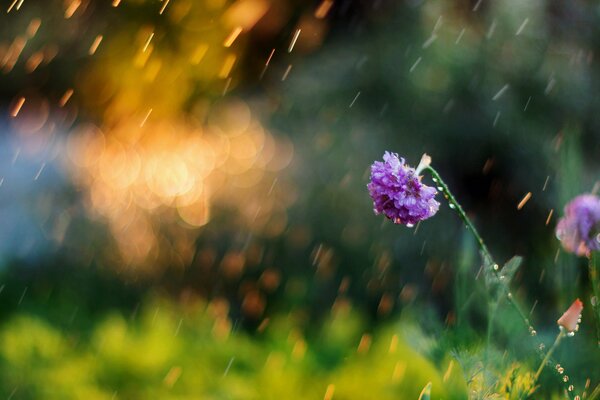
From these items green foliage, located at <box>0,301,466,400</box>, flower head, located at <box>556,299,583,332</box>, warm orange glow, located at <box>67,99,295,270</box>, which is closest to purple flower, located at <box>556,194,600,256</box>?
flower head, located at <box>556,299,583,332</box>

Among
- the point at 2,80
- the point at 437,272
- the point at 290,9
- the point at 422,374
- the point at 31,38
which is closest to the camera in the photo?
the point at 422,374

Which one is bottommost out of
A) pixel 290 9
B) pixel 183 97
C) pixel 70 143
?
pixel 70 143

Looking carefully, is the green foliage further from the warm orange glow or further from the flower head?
the warm orange glow

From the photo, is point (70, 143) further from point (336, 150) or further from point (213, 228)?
point (336, 150)

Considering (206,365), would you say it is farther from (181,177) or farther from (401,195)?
(181,177)

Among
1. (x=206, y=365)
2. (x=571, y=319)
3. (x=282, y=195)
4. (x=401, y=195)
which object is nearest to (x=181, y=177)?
(x=282, y=195)

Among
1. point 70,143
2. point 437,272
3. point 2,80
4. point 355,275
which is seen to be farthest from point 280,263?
point 2,80
